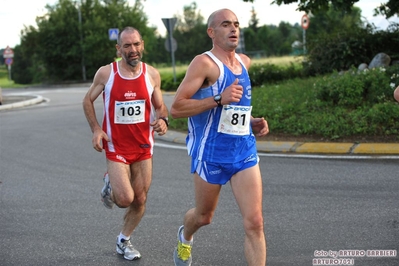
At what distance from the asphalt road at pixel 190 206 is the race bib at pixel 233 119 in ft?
4.09

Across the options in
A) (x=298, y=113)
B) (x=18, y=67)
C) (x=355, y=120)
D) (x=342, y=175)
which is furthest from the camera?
(x=18, y=67)

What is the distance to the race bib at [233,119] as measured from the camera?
4.85 metres

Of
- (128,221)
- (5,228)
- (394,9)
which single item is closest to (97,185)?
(5,228)

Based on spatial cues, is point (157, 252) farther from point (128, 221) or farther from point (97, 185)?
point (97, 185)

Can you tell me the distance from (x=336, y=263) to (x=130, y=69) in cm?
234

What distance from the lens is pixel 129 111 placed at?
5.94 metres

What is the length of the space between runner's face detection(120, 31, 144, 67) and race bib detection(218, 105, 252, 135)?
135 centimetres

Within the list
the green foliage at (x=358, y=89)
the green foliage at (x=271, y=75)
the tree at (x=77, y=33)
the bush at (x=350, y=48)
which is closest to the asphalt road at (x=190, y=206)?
the green foliage at (x=358, y=89)

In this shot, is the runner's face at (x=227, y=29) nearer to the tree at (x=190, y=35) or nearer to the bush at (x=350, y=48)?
the bush at (x=350, y=48)

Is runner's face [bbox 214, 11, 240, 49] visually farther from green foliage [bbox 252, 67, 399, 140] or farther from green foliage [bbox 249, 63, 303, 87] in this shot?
green foliage [bbox 249, 63, 303, 87]

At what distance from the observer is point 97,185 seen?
29.4ft

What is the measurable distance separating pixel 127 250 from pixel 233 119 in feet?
5.65

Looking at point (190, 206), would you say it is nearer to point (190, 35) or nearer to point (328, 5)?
point (328, 5)

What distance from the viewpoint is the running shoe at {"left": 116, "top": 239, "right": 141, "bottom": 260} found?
19.2ft
